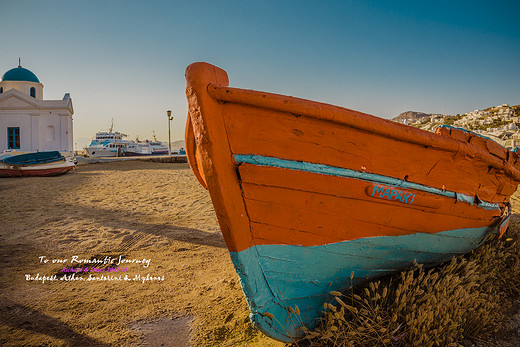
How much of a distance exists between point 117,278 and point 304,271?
2.69 m

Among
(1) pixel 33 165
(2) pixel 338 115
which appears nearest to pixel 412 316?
(2) pixel 338 115

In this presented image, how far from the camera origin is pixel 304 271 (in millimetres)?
2244

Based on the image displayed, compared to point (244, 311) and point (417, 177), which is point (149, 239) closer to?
point (244, 311)

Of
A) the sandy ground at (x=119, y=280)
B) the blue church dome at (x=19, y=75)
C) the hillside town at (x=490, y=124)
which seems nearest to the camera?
the sandy ground at (x=119, y=280)

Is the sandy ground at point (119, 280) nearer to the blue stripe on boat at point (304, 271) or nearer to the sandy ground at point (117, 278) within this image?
the sandy ground at point (117, 278)

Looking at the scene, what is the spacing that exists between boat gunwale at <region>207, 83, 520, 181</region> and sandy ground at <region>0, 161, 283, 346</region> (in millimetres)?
1890

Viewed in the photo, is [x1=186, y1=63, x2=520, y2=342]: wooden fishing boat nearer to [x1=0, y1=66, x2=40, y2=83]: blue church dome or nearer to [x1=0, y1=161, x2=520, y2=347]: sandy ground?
[x1=0, y1=161, x2=520, y2=347]: sandy ground

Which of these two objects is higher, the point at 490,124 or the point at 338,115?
the point at 490,124

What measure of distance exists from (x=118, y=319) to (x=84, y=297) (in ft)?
2.33

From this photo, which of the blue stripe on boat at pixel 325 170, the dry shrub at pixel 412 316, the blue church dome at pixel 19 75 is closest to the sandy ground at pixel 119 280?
the dry shrub at pixel 412 316

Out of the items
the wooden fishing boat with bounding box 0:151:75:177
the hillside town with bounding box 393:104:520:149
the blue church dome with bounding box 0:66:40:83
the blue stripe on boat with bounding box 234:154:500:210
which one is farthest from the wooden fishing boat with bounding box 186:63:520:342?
the blue church dome with bounding box 0:66:40:83

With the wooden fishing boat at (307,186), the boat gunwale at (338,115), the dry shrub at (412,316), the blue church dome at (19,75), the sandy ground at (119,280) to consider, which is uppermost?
the blue church dome at (19,75)

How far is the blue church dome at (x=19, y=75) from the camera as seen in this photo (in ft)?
79.3

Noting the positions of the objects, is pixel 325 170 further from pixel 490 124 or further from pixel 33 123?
pixel 490 124
